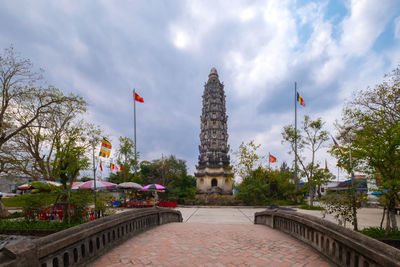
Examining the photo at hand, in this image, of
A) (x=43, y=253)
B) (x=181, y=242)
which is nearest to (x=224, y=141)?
(x=181, y=242)

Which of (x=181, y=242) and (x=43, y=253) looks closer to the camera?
(x=43, y=253)

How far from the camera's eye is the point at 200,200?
3014 centimetres

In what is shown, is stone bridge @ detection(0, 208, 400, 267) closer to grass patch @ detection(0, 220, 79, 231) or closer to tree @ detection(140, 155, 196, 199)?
grass patch @ detection(0, 220, 79, 231)

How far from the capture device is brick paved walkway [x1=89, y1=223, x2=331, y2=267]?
4293 mm

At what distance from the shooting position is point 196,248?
5.20 meters

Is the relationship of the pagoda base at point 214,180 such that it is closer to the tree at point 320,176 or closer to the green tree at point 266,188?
the green tree at point 266,188

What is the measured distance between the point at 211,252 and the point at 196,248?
456 millimetres

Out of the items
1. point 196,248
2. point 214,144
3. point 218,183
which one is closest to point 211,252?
point 196,248

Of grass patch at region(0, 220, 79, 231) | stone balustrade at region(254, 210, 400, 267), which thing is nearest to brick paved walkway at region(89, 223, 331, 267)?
stone balustrade at region(254, 210, 400, 267)

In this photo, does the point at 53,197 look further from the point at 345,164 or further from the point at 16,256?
the point at 345,164

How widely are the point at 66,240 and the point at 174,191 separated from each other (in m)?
31.0

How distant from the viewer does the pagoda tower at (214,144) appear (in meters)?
41.8

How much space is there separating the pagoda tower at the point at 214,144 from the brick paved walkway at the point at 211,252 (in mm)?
34069

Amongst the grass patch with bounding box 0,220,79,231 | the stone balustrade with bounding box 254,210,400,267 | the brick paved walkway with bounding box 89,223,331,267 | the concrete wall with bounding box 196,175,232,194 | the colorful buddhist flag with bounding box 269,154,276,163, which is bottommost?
the concrete wall with bounding box 196,175,232,194
